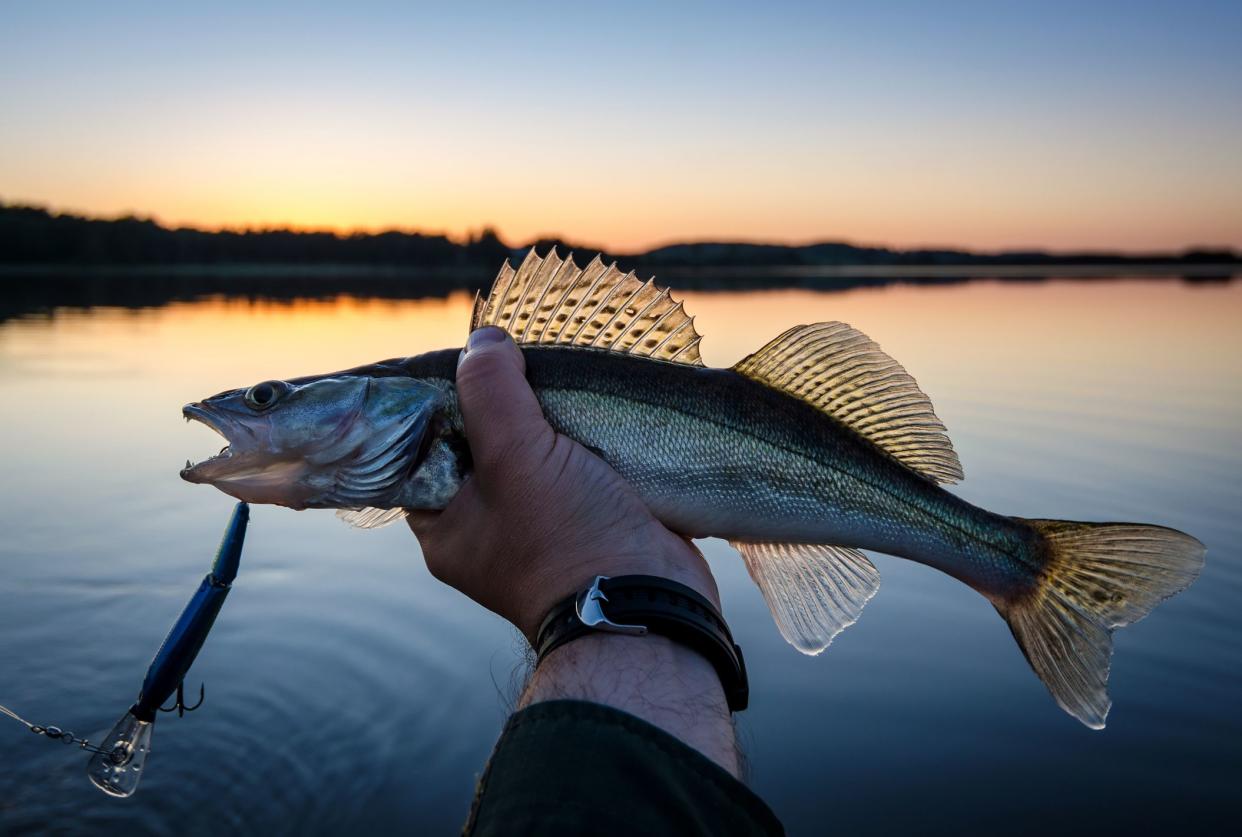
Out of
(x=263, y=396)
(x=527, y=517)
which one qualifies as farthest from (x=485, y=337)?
(x=263, y=396)

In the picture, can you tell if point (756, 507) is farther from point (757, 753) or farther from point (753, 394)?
point (757, 753)

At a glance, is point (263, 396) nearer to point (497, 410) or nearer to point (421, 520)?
point (421, 520)

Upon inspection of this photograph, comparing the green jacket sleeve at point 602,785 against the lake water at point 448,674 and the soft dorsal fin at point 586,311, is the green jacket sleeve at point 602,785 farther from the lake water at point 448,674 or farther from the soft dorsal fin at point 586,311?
the lake water at point 448,674

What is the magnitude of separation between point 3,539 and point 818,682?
890 cm

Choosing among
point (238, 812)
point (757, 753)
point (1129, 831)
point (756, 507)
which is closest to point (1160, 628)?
point (1129, 831)

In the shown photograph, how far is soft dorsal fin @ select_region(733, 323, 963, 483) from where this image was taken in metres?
3.40

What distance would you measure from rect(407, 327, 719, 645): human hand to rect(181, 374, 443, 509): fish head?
0.29 meters

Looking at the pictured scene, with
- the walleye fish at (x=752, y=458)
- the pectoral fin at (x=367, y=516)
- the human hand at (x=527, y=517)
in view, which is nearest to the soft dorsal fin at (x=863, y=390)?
the walleye fish at (x=752, y=458)

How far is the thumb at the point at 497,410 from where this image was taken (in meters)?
2.97

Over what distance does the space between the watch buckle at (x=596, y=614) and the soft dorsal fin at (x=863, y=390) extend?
1290 millimetres

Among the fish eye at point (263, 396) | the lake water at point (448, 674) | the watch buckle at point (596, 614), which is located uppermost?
the fish eye at point (263, 396)

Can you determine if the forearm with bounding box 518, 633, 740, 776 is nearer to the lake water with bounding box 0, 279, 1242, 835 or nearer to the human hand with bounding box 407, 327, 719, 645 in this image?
the human hand with bounding box 407, 327, 719, 645

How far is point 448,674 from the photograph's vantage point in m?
7.19

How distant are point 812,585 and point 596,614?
4.48ft
